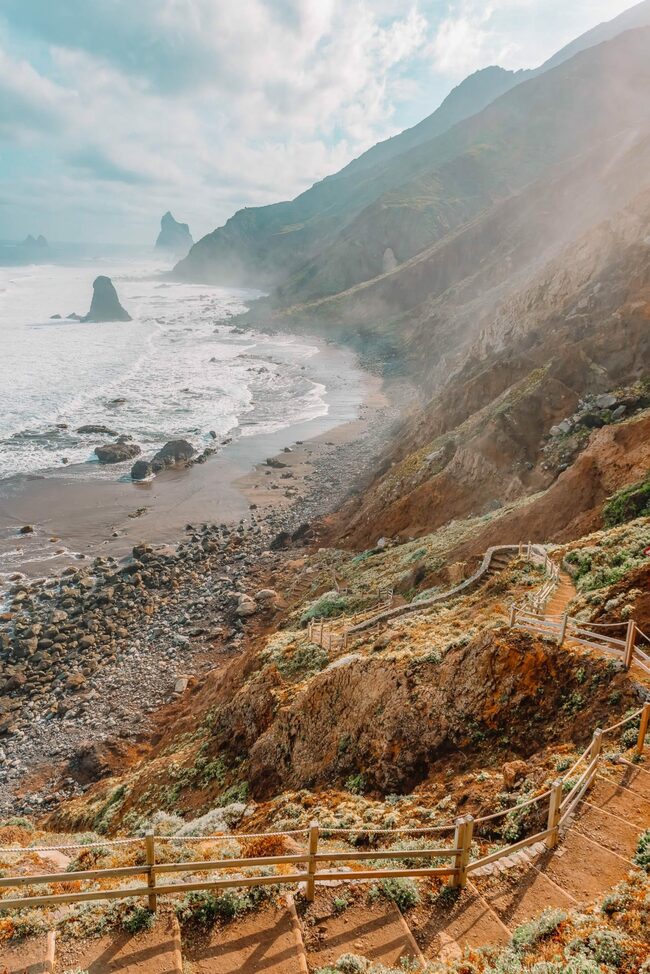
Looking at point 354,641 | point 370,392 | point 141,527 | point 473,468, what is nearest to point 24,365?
point 370,392

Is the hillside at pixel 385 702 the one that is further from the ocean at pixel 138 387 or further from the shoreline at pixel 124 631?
the ocean at pixel 138 387

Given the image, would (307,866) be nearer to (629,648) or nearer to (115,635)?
(629,648)

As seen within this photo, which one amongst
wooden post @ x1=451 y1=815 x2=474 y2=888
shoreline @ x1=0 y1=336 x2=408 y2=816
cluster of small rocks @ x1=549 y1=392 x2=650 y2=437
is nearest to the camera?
wooden post @ x1=451 y1=815 x2=474 y2=888

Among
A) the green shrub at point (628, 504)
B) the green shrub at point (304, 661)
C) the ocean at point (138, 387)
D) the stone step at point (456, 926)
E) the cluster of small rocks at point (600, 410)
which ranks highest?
the ocean at point (138, 387)

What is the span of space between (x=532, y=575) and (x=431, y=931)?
903 cm

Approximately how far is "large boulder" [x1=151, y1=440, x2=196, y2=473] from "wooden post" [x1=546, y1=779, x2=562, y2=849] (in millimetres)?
37361

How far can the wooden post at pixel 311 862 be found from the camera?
199 inches

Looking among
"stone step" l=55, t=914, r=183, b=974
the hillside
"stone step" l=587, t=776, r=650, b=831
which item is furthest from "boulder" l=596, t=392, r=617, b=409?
"stone step" l=55, t=914, r=183, b=974

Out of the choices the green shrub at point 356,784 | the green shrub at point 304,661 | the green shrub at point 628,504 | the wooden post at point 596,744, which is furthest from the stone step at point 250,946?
the green shrub at point 628,504

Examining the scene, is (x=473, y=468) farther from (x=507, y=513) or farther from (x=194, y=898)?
(x=194, y=898)

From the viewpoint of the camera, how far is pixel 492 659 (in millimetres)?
9305

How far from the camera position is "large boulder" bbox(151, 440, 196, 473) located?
40.6 metres

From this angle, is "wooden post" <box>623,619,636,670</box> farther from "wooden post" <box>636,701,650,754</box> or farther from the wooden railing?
the wooden railing

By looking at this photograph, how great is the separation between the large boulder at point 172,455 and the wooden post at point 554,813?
37.4 meters
